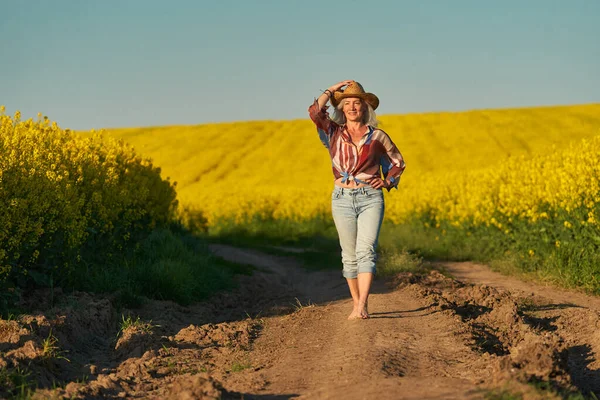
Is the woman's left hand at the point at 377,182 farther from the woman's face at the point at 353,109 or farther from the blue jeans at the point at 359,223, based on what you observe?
the woman's face at the point at 353,109

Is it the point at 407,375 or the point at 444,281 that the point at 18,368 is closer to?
the point at 407,375

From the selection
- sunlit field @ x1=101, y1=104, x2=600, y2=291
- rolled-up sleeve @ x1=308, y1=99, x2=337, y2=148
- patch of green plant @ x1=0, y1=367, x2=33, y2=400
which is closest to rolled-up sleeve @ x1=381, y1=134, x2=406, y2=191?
rolled-up sleeve @ x1=308, y1=99, x2=337, y2=148

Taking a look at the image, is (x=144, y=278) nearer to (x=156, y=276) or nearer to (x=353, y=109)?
(x=156, y=276)

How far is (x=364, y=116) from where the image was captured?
7.80 meters

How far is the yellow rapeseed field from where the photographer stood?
15730mm

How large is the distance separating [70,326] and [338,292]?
15.8 ft

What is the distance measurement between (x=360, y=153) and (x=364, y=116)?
1.51ft

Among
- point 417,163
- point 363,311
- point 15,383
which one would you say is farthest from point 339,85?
point 417,163

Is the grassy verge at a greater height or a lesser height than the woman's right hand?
lesser

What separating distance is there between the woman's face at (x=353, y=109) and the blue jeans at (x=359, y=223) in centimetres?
73

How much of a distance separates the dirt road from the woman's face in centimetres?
210

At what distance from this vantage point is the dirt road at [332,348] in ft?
16.6

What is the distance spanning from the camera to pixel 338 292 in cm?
1139

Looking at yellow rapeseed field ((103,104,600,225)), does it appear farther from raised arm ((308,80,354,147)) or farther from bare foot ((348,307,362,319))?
raised arm ((308,80,354,147))
